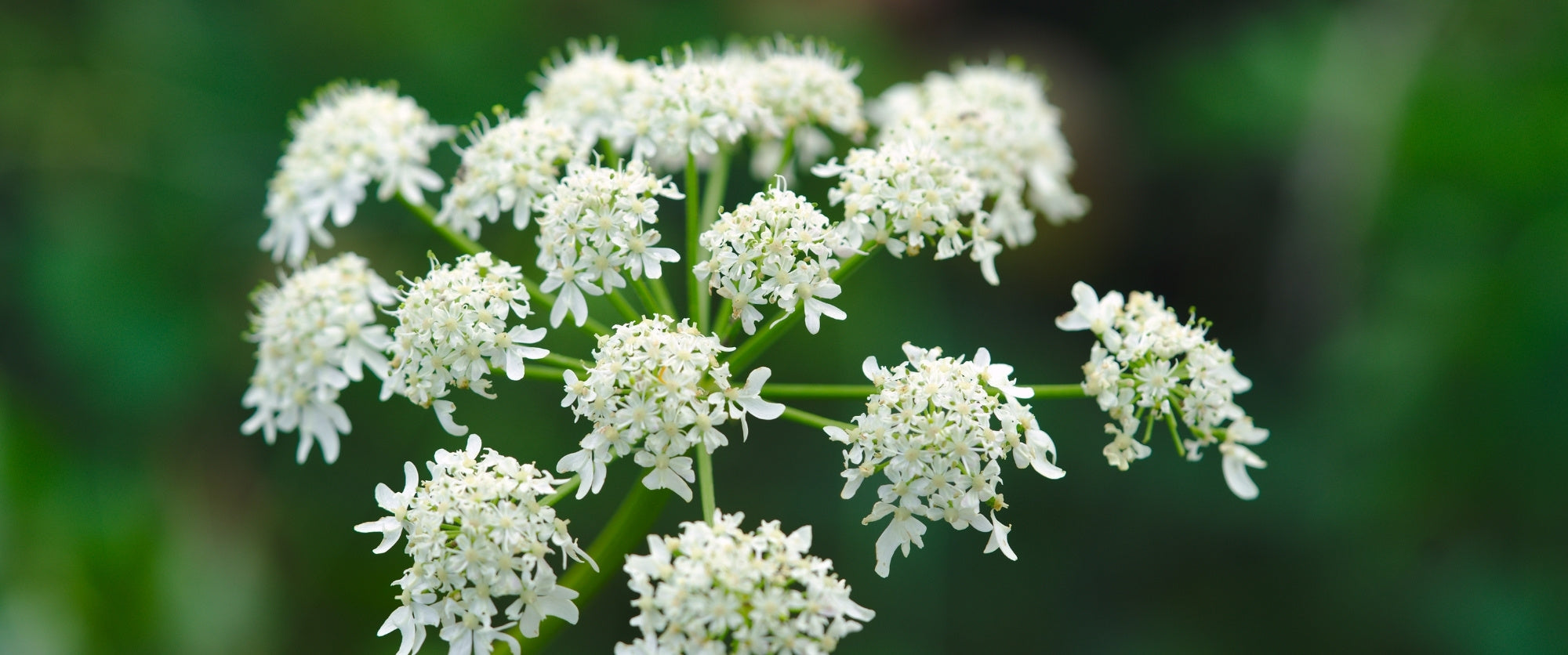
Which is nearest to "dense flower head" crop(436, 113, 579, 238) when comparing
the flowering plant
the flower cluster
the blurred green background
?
the flowering plant

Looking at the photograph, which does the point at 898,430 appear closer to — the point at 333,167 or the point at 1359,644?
the point at 333,167

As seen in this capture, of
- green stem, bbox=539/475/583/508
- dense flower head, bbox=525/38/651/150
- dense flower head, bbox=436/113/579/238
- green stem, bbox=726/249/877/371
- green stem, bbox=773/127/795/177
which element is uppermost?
green stem, bbox=773/127/795/177

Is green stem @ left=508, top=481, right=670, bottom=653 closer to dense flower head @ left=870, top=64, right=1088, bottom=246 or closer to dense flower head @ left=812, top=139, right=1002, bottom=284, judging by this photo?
dense flower head @ left=812, top=139, right=1002, bottom=284

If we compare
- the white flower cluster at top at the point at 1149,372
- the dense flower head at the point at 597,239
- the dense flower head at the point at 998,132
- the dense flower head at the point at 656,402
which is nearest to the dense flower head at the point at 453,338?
the dense flower head at the point at 597,239

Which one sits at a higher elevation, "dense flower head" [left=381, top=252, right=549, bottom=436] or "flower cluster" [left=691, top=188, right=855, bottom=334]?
"flower cluster" [left=691, top=188, right=855, bottom=334]

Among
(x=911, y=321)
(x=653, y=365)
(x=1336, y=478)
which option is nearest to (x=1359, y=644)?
(x=1336, y=478)

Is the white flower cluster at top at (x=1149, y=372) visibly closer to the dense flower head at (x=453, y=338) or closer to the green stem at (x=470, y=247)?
the green stem at (x=470, y=247)

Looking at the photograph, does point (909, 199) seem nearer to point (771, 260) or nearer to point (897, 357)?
point (771, 260)
